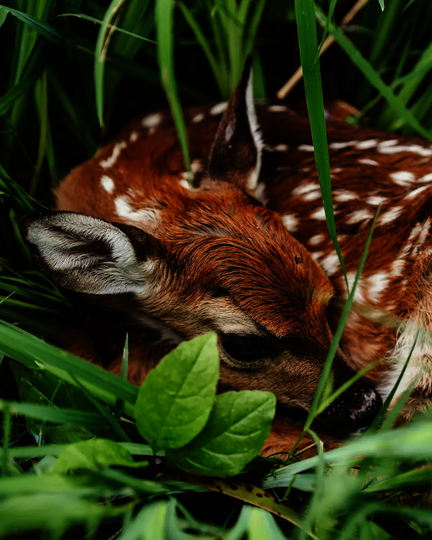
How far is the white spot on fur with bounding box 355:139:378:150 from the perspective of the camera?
7.82ft

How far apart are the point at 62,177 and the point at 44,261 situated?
2.77ft

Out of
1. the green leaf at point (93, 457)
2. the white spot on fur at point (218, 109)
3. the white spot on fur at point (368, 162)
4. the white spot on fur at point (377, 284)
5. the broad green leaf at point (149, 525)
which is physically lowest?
the broad green leaf at point (149, 525)

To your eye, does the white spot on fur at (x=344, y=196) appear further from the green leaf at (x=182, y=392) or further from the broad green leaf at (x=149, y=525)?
the broad green leaf at (x=149, y=525)

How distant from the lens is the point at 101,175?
225cm

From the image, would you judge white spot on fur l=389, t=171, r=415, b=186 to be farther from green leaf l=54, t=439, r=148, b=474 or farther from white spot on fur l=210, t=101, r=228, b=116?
green leaf l=54, t=439, r=148, b=474

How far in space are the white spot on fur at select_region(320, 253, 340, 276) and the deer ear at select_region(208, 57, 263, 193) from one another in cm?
40

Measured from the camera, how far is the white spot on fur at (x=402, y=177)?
2.22 m

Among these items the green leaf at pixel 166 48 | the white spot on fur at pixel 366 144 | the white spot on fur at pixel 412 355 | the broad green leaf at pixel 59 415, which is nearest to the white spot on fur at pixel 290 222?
the white spot on fur at pixel 366 144

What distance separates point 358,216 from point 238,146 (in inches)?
21.3

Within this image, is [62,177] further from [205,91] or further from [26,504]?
[26,504]

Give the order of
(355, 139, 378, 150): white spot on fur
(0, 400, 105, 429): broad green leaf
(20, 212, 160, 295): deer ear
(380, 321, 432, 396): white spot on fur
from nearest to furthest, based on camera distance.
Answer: (0, 400, 105, 429): broad green leaf
(20, 212, 160, 295): deer ear
(380, 321, 432, 396): white spot on fur
(355, 139, 378, 150): white spot on fur

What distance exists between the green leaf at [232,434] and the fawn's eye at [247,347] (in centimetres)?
43

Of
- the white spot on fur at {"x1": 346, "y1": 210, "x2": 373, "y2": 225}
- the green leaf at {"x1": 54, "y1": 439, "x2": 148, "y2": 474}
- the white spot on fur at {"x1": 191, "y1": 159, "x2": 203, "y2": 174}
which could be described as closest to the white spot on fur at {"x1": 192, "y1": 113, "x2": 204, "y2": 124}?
the white spot on fur at {"x1": 191, "y1": 159, "x2": 203, "y2": 174}

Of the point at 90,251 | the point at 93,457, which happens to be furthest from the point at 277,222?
the point at 93,457
